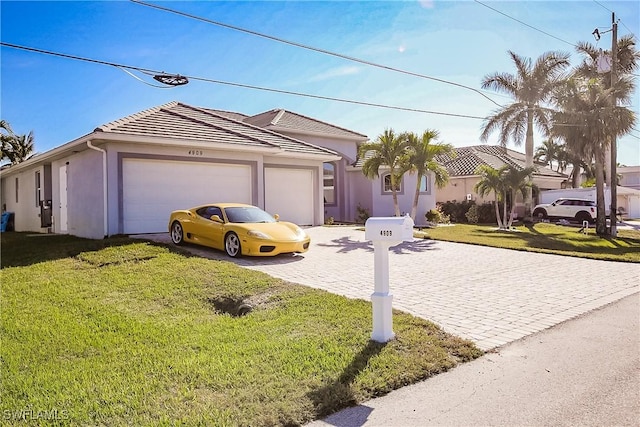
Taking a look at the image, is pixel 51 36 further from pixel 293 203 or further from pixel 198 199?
pixel 293 203

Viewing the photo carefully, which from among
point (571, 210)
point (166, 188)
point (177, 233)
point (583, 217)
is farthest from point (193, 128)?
point (583, 217)

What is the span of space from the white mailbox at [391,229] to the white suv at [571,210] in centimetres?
2898

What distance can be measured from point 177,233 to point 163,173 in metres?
3.21

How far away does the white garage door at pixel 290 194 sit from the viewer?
17719 millimetres

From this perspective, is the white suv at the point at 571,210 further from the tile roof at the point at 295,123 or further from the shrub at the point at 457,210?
the tile roof at the point at 295,123

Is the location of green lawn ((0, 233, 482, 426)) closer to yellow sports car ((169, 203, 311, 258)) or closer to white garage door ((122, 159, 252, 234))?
yellow sports car ((169, 203, 311, 258))

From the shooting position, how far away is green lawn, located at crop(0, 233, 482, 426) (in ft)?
11.9

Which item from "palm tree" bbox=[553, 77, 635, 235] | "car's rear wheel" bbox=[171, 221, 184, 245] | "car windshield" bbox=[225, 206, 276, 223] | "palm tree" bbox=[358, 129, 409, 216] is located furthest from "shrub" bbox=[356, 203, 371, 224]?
"car's rear wheel" bbox=[171, 221, 184, 245]

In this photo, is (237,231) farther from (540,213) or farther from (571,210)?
(540,213)

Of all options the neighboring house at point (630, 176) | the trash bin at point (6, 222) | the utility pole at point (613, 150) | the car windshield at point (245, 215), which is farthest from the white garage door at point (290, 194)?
the neighboring house at point (630, 176)

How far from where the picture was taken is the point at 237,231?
10.8 meters

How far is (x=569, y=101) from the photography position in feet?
75.2

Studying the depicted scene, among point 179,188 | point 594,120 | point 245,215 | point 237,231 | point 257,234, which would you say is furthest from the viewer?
point 594,120

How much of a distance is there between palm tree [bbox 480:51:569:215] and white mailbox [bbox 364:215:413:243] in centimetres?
2627
